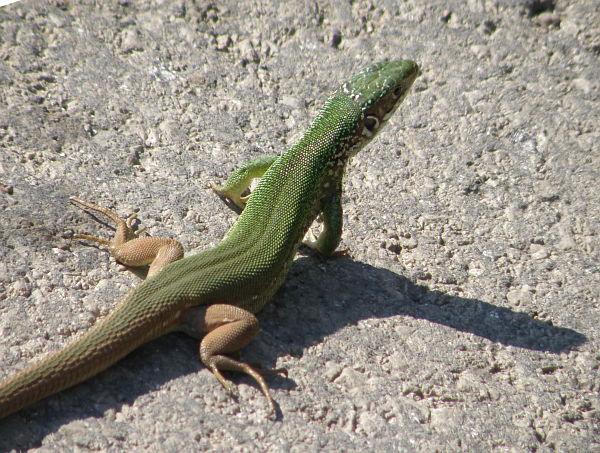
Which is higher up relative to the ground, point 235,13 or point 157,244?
point 235,13

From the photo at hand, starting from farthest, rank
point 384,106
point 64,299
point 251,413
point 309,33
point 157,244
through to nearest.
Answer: point 309,33 < point 384,106 < point 157,244 < point 64,299 < point 251,413

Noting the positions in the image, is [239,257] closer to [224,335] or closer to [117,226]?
[224,335]

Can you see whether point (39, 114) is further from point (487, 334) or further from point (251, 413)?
point (487, 334)

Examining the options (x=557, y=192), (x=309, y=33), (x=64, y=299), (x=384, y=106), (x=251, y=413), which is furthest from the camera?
(x=309, y=33)

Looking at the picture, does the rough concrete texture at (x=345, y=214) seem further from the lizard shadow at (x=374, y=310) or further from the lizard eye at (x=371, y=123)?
the lizard eye at (x=371, y=123)

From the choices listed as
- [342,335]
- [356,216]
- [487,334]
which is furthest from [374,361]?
[356,216]

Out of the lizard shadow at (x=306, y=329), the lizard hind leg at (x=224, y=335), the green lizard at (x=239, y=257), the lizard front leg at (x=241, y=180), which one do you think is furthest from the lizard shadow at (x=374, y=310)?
the lizard front leg at (x=241, y=180)

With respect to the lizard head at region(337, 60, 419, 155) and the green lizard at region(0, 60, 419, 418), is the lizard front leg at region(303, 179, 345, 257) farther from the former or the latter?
the lizard head at region(337, 60, 419, 155)

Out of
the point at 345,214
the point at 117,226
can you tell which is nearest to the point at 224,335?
the point at 117,226
